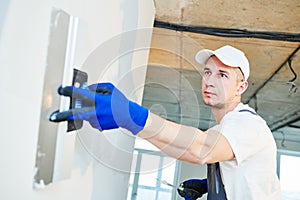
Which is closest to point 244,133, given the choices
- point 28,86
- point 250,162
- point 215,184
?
point 250,162

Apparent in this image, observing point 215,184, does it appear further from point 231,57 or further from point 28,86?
point 28,86

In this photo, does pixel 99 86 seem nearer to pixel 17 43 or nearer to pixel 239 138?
pixel 17 43

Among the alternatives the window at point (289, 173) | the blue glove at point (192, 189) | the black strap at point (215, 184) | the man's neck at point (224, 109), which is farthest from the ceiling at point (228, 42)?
the window at point (289, 173)

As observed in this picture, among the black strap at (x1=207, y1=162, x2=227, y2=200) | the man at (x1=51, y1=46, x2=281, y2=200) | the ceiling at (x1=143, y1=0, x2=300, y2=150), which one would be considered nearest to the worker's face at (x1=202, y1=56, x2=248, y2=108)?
the man at (x1=51, y1=46, x2=281, y2=200)

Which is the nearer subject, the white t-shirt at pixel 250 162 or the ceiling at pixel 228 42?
the white t-shirt at pixel 250 162

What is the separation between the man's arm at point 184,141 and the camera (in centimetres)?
83

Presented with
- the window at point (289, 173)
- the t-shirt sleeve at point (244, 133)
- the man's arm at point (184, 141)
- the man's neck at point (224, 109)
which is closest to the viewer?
the man's arm at point (184, 141)

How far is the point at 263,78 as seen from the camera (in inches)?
128

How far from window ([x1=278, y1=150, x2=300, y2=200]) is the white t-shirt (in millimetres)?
6351

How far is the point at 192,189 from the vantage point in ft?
6.25

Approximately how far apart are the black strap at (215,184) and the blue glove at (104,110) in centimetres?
73

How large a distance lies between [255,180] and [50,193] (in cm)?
87

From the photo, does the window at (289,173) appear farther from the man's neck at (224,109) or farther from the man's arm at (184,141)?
the man's arm at (184,141)

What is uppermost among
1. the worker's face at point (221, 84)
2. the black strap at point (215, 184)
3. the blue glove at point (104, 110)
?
the worker's face at point (221, 84)
